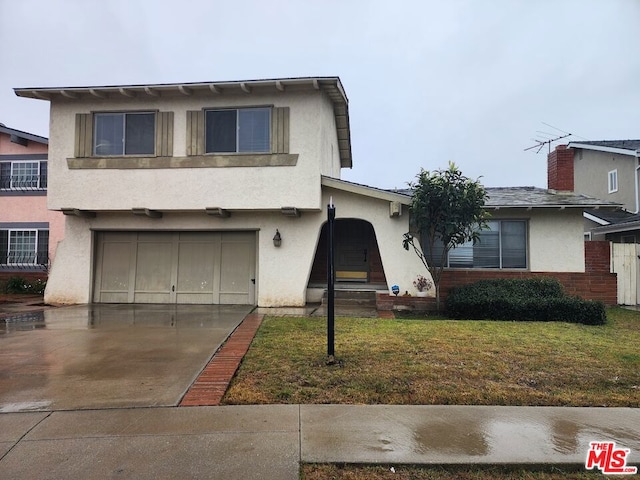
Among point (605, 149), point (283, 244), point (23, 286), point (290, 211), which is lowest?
point (23, 286)

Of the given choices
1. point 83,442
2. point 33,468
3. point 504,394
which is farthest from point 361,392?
point 33,468

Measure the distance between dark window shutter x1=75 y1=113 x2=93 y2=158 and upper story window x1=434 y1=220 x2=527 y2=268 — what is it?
10592mm

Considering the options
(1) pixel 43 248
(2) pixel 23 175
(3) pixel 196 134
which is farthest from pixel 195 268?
(2) pixel 23 175

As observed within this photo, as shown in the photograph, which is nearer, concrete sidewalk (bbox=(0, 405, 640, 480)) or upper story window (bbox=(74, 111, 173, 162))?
concrete sidewalk (bbox=(0, 405, 640, 480))

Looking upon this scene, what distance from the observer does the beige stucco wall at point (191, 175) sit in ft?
37.5

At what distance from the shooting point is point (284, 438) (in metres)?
3.76

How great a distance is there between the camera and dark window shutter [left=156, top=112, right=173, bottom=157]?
465 inches

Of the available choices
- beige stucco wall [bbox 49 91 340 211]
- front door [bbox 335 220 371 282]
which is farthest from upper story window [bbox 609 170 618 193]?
beige stucco wall [bbox 49 91 340 211]

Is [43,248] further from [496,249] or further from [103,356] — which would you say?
[496,249]

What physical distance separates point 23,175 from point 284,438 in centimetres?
1888

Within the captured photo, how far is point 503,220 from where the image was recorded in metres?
12.6

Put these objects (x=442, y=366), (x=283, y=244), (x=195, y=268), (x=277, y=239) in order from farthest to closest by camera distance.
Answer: (x=195, y=268), (x=283, y=244), (x=277, y=239), (x=442, y=366)

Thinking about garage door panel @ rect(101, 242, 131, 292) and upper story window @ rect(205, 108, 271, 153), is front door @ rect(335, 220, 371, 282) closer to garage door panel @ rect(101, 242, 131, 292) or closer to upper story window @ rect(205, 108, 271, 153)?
upper story window @ rect(205, 108, 271, 153)

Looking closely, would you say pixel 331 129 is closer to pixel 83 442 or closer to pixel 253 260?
pixel 253 260
